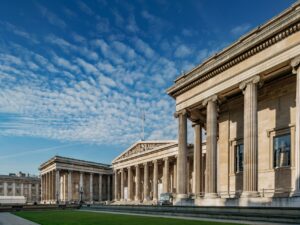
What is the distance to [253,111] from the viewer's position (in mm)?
28422

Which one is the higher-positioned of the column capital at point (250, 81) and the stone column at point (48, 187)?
the column capital at point (250, 81)

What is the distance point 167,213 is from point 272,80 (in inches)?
554

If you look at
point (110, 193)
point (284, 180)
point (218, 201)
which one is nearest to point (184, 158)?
point (218, 201)

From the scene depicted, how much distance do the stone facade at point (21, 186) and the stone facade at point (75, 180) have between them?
38512 millimetres

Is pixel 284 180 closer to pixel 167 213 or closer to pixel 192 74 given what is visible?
pixel 167 213

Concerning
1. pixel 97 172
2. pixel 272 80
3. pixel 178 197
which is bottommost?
pixel 97 172

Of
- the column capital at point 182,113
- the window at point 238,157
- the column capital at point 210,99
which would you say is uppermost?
the column capital at point 210,99

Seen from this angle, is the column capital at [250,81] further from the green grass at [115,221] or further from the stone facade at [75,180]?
the stone facade at [75,180]

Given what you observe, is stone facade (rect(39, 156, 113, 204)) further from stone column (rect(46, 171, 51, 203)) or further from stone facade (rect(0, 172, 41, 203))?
stone facade (rect(0, 172, 41, 203))

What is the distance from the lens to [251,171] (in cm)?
2738

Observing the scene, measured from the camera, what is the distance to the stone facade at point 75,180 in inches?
4130

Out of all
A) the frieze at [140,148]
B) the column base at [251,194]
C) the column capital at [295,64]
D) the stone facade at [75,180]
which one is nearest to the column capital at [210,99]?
the column capital at [295,64]

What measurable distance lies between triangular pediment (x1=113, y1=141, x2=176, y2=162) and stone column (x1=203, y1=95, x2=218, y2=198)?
148 feet

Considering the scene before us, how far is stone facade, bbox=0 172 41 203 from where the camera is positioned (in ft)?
494
